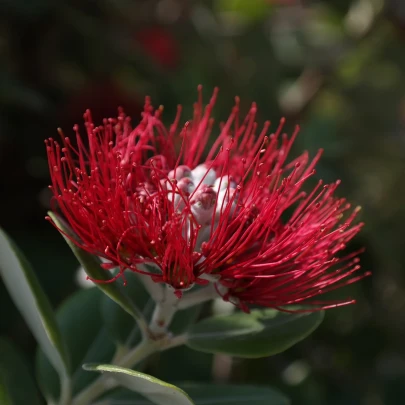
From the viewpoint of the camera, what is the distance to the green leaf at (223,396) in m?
1.05

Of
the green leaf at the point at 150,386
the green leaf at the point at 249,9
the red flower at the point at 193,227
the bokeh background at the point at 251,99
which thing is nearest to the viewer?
the green leaf at the point at 150,386

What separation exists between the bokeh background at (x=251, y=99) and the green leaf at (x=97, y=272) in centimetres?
70

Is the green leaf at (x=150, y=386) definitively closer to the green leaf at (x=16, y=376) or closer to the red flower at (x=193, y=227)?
the red flower at (x=193, y=227)

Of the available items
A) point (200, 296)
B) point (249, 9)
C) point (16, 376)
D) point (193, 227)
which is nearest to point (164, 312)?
point (200, 296)

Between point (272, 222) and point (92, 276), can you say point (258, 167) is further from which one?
point (92, 276)

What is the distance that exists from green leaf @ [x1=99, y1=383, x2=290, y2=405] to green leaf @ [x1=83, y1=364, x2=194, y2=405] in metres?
0.19

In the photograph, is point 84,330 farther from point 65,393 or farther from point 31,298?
point 31,298

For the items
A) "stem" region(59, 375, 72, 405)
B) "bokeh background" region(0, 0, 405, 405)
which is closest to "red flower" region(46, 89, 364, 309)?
"stem" region(59, 375, 72, 405)

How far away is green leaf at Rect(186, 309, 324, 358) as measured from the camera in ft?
3.12

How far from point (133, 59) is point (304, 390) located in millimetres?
1075

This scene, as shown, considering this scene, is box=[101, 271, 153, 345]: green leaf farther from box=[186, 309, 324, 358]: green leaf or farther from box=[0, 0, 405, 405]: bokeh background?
box=[0, 0, 405, 405]: bokeh background

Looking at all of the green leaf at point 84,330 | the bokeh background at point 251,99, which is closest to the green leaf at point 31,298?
the green leaf at point 84,330

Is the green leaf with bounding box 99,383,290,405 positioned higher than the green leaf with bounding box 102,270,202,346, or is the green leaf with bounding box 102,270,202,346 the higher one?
the green leaf with bounding box 102,270,202,346

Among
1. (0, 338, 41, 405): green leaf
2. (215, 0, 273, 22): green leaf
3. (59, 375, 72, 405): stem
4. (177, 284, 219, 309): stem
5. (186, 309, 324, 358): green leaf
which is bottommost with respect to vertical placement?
(0, 338, 41, 405): green leaf
